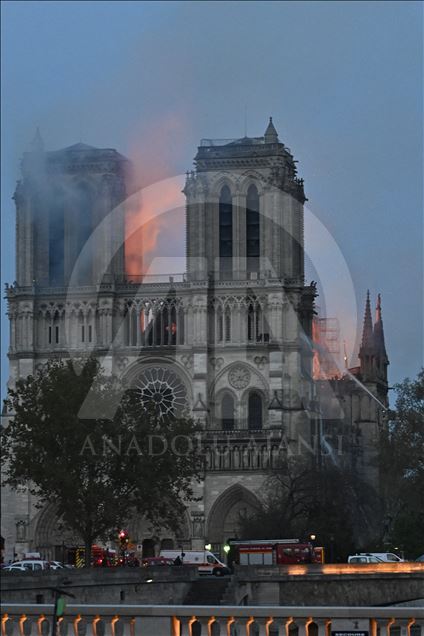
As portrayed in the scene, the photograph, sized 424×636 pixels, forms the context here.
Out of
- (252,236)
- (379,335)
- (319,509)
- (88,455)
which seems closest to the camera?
(88,455)

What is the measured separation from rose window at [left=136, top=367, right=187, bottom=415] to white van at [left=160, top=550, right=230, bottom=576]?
2184 centimetres

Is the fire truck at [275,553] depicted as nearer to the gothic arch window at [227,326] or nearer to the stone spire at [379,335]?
the gothic arch window at [227,326]

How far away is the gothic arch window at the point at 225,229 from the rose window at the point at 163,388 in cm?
671

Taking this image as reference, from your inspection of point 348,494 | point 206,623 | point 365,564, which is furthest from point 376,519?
point 206,623

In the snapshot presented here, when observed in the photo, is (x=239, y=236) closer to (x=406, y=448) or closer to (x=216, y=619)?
(x=406, y=448)

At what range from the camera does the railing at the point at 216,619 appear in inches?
839

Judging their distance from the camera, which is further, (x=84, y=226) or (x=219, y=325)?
(x=84, y=226)

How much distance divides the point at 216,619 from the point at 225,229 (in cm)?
8833

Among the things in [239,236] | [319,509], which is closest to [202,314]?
[239,236]

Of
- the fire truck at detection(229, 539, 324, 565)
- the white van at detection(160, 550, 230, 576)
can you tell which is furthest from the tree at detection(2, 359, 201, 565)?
the fire truck at detection(229, 539, 324, 565)

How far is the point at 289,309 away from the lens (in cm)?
10762

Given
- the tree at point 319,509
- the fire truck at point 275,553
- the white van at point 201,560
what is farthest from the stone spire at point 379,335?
the fire truck at point 275,553

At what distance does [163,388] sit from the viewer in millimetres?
110125

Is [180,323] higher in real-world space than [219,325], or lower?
higher
